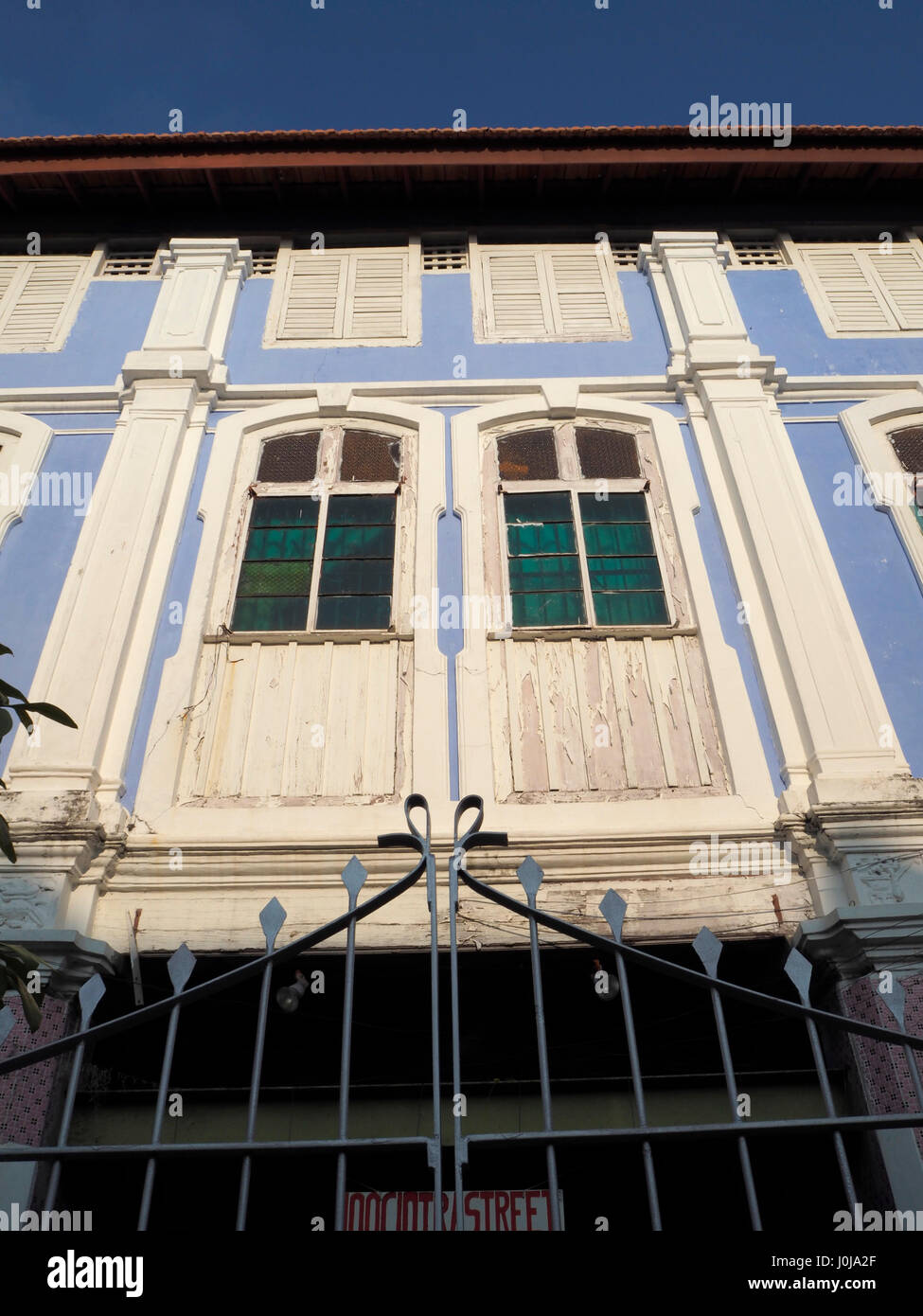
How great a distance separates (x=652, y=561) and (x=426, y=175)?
4911mm

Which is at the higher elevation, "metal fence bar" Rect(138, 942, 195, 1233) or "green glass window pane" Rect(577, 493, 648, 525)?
"green glass window pane" Rect(577, 493, 648, 525)

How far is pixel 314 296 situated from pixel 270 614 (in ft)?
12.6

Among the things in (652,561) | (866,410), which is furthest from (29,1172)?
(866,410)

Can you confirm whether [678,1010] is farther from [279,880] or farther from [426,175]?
[426,175]

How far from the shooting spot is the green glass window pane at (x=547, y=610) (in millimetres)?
6230

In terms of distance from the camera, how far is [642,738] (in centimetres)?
561

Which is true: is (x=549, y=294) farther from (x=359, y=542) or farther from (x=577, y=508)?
(x=359, y=542)

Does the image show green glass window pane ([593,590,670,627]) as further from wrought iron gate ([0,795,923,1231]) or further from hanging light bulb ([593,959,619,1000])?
wrought iron gate ([0,795,923,1231])

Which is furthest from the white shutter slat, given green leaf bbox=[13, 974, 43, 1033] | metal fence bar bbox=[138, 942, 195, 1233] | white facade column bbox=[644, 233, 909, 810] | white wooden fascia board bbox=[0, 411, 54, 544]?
green leaf bbox=[13, 974, 43, 1033]

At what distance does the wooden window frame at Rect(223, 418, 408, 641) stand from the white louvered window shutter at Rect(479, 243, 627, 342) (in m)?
1.76

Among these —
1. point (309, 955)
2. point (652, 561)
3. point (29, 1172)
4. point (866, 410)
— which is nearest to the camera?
point (29, 1172)

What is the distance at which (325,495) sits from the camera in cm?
707

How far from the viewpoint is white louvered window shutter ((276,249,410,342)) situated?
844cm
